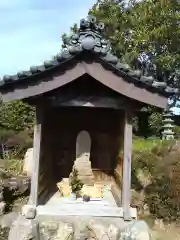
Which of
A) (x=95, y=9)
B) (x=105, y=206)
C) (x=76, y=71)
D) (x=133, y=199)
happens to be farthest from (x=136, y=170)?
(x=95, y=9)

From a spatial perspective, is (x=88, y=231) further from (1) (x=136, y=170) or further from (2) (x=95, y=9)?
(2) (x=95, y=9)

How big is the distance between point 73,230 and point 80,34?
2528 mm

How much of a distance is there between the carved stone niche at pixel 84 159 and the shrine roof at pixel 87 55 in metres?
1.88

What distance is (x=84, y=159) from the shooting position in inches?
214

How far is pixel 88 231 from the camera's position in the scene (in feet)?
14.0

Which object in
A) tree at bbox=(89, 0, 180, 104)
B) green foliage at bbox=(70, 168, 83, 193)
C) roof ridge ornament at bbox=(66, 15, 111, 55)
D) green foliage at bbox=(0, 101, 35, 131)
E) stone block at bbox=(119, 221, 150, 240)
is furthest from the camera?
tree at bbox=(89, 0, 180, 104)

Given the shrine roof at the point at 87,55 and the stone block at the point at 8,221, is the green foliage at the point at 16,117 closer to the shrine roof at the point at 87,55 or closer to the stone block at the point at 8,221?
the stone block at the point at 8,221

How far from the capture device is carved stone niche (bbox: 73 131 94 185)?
5.34 m

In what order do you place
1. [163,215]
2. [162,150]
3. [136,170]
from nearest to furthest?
1. [163,215]
2. [136,170]
3. [162,150]

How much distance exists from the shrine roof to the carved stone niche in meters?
1.88

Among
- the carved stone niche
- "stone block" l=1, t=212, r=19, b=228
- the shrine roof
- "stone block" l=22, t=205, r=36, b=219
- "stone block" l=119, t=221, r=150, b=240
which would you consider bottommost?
"stone block" l=1, t=212, r=19, b=228

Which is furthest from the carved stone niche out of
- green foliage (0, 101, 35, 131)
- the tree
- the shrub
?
the tree

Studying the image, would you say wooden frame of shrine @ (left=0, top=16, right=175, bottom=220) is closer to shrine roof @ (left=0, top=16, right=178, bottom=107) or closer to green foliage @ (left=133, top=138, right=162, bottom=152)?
shrine roof @ (left=0, top=16, right=178, bottom=107)

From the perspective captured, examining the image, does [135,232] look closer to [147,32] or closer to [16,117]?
[16,117]
